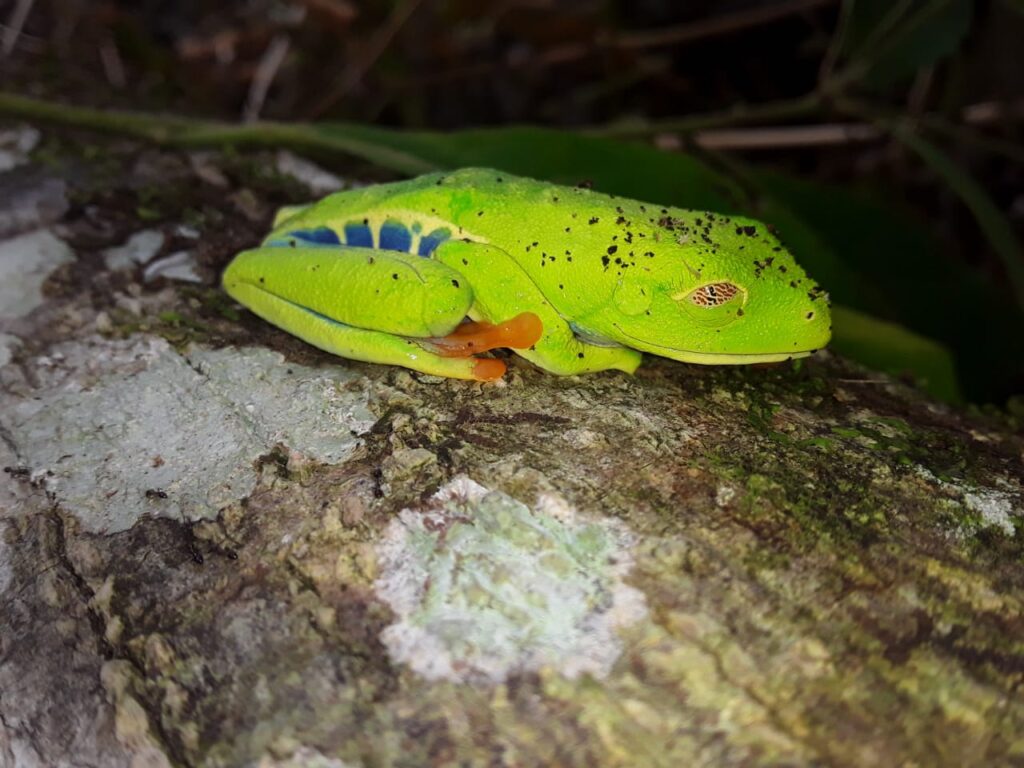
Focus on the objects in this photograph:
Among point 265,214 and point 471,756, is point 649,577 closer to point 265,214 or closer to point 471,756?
point 471,756

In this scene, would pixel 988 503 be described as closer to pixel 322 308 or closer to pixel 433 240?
pixel 433 240

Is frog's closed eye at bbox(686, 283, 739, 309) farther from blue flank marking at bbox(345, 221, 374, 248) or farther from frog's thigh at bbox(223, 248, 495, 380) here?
blue flank marking at bbox(345, 221, 374, 248)

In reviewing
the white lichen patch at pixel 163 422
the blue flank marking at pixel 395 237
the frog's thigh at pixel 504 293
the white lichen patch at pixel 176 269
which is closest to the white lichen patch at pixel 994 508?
the frog's thigh at pixel 504 293

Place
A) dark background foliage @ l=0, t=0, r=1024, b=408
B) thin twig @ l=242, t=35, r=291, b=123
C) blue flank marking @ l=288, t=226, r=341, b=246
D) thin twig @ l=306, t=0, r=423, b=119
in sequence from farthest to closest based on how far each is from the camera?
thin twig @ l=242, t=35, r=291, b=123 < thin twig @ l=306, t=0, r=423, b=119 < dark background foliage @ l=0, t=0, r=1024, b=408 < blue flank marking @ l=288, t=226, r=341, b=246

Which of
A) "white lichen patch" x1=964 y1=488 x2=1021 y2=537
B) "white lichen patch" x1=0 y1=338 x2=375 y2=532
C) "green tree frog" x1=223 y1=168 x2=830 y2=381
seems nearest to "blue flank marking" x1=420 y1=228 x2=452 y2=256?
"green tree frog" x1=223 y1=168 x2=830 y2=381

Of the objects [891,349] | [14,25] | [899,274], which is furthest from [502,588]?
[14,25]

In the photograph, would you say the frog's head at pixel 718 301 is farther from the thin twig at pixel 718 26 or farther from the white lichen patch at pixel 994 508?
the thin twig at pixel 718 26

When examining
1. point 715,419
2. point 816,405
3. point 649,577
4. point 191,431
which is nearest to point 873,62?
point 816,405
